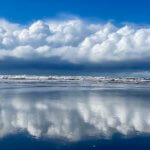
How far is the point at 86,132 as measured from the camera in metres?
15.6

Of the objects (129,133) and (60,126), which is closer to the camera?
(129,133)

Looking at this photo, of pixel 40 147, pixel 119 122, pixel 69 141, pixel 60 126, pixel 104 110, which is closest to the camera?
pixel 40 147

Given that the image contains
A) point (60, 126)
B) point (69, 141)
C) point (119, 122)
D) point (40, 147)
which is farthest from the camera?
point (119, 122)

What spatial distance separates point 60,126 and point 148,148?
5533 millimetres

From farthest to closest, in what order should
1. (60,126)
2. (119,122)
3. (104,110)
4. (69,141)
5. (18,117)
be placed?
(104,110)
(18,117)
(119,122)
(60,126)
(69,141)

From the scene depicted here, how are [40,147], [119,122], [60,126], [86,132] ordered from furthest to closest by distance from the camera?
[119,122] < [60,126] < [86,132] < [40,147]

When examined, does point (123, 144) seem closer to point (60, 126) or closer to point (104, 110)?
point (60, 126)

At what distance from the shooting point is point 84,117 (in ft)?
66.5

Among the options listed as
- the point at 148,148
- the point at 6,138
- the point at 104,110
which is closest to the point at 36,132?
the point at 6,138

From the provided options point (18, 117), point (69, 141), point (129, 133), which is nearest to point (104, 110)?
point (18, 117)

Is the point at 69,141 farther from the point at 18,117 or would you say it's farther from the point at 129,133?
the point at 18,117

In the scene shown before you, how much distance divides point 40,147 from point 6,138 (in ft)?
7.39

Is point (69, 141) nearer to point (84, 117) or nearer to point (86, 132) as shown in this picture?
point (86, 132)

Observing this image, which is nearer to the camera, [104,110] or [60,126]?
[60,126]
